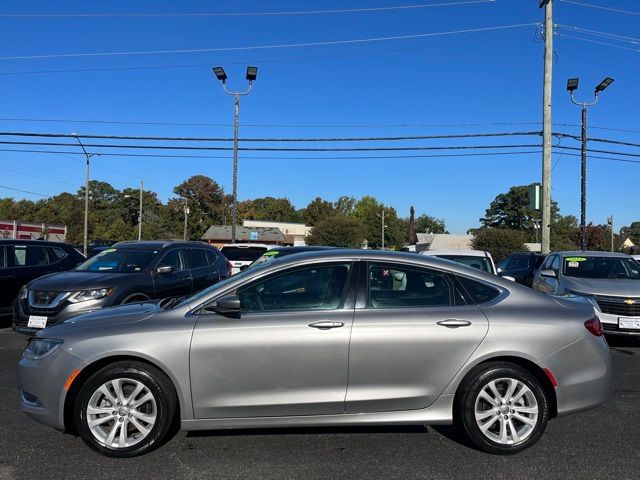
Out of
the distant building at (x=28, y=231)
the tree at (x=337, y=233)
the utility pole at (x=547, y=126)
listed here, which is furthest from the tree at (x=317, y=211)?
the utility pole at (x=547, y=126)

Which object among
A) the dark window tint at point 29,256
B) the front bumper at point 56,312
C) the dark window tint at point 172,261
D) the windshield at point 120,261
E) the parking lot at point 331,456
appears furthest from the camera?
the dark window tint at point 29,256

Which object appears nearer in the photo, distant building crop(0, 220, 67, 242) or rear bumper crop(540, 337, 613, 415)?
rear bumper crop(540, 337, 613, 415)

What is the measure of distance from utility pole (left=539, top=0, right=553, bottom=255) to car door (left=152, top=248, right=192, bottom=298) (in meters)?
13.4

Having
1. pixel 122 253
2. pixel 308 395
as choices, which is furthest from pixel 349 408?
pixel 122 253

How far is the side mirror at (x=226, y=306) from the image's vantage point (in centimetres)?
391

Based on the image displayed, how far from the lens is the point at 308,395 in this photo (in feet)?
12.9

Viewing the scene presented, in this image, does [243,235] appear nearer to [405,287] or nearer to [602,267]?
[602,267]

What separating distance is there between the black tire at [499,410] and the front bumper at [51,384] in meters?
2.89

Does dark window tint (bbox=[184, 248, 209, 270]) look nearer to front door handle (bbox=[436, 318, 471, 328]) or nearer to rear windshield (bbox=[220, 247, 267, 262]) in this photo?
rear windshield (bbox=[220, 247, 267, 262])

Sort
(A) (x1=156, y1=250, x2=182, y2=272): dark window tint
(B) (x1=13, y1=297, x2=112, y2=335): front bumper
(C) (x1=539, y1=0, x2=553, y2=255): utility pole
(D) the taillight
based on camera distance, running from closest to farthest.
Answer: (D) the taillight, (B) (x1=13, y1=297, x2=112, y2=335): front bumper, (A) (x1=156, y1=250, x2=182, y2=272): dark window tint, (C) (x1=539, y1=0, x2=553, y2=255): utility pole

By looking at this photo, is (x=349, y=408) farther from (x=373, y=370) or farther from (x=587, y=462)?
(x=587, y=462)

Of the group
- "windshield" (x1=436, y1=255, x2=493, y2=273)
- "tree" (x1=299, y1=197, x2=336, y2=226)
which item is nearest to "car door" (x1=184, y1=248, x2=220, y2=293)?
"windshield" (x1=436, y1=255, x2=493, y2=273)

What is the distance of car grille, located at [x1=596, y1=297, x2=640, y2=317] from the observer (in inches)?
324

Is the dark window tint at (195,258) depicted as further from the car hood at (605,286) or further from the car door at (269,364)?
the car hood at (605,286)
